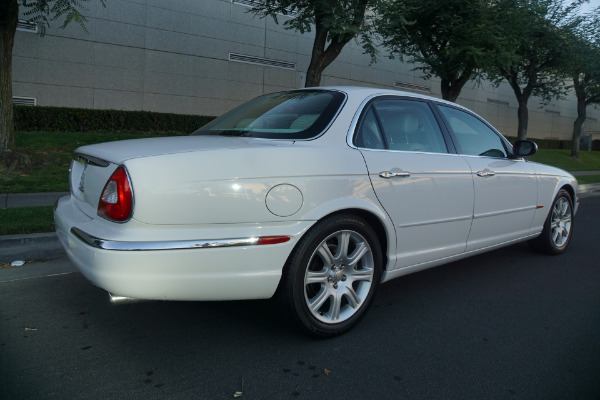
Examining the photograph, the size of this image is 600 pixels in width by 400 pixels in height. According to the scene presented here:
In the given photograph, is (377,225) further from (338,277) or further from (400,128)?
(400,128)

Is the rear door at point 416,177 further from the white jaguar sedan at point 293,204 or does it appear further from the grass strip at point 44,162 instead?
the grass strip at point 44,162

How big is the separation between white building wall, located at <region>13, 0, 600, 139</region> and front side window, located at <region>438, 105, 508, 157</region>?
1213 centimetres

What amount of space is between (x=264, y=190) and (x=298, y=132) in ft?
2.06

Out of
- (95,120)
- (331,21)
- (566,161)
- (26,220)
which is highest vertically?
(331,21)

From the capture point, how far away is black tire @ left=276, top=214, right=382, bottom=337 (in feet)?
9.30

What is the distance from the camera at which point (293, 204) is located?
276 centimetres

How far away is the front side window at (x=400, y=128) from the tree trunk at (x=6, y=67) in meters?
7.80

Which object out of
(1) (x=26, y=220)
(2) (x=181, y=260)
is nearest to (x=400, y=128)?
(2) (x=181, y=260)

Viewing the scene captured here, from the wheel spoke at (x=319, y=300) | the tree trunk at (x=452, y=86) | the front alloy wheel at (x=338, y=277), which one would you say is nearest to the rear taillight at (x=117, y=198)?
the front alloy wheel at (x=338, y=277)

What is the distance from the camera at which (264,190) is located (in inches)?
105

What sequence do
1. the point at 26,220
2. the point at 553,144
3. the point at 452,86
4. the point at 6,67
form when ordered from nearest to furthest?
the point at 26,220
the point at 6,67
the point at 452,86
the point at 553,144

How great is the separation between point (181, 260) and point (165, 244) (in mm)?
119

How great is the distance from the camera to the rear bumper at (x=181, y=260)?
2471 mm

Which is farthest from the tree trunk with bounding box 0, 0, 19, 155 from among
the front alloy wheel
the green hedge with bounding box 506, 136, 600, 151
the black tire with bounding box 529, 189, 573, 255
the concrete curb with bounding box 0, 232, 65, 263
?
the green hedge with bounding box 506, 136, 600, 151
